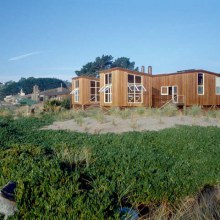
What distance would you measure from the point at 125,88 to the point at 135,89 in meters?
1.36

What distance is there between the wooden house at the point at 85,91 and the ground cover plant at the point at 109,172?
1964 centimetres

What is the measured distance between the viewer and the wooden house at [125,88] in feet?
80.4

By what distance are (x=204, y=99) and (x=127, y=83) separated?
8.02 m

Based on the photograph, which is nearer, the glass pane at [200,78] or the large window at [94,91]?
the glass pane at [200,78]

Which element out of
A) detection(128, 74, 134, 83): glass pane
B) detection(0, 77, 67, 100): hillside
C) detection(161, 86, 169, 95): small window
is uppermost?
detection(0, 77, 67, 100): hillside

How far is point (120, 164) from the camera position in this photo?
727 cm

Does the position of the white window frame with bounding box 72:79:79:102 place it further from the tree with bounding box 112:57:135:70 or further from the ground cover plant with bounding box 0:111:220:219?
the tree with bounding box 112:57:135:70

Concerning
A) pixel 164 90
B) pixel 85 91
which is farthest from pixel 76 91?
pixel 164 90

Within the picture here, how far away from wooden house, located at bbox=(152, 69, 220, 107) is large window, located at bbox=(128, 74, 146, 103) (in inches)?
99.5

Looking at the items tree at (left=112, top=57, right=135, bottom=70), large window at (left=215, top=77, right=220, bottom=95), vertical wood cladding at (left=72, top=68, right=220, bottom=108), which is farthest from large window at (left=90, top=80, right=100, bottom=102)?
tree at (left=112, top=57, right=135, bottom=70)

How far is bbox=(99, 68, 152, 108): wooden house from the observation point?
24.5 meters

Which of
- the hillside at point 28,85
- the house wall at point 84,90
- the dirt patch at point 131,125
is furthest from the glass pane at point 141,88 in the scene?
the hillside at point 28,85

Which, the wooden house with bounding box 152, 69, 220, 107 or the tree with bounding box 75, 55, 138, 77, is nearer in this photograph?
the wooden house with bounding box 152, 69, 220, 107

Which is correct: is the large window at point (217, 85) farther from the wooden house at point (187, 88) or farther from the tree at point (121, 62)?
the tree at point (121, 62)
